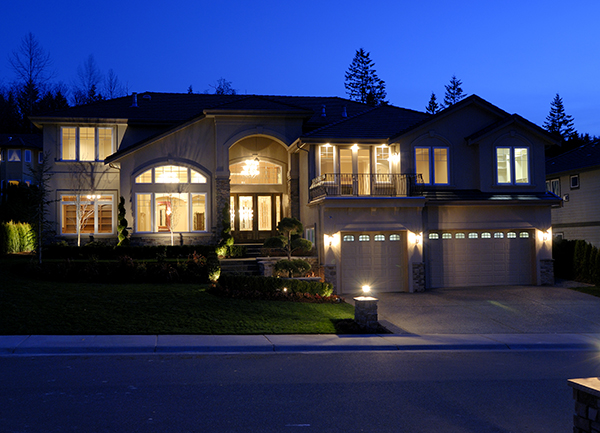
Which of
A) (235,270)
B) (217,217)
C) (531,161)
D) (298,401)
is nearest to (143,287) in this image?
(235,270)

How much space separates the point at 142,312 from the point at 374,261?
10.1 meters

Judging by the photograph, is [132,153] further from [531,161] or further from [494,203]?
[531,161]

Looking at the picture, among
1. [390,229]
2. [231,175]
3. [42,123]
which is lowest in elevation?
[390,229]

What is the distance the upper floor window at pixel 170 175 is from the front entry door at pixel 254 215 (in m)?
2.29

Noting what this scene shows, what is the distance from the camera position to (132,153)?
23.9 meters

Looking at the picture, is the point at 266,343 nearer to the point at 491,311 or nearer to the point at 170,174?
the point at 491,311

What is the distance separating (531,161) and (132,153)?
17927 millimetres

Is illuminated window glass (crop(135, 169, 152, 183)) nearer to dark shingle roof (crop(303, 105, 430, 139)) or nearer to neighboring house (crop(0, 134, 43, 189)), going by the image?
dark shingle roof (crop(303, 105, 430, 139))

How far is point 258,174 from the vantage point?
26.0 m

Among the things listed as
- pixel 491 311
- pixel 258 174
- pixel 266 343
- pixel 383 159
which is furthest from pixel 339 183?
pixel 266 343

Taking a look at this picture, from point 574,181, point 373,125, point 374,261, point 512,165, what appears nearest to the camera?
point 374,261

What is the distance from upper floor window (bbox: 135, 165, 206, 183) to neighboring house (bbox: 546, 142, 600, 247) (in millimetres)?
19402

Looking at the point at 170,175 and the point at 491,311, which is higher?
the point at 170,175

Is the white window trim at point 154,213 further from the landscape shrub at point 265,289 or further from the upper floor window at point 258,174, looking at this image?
the landscape shrub at point 265,289
